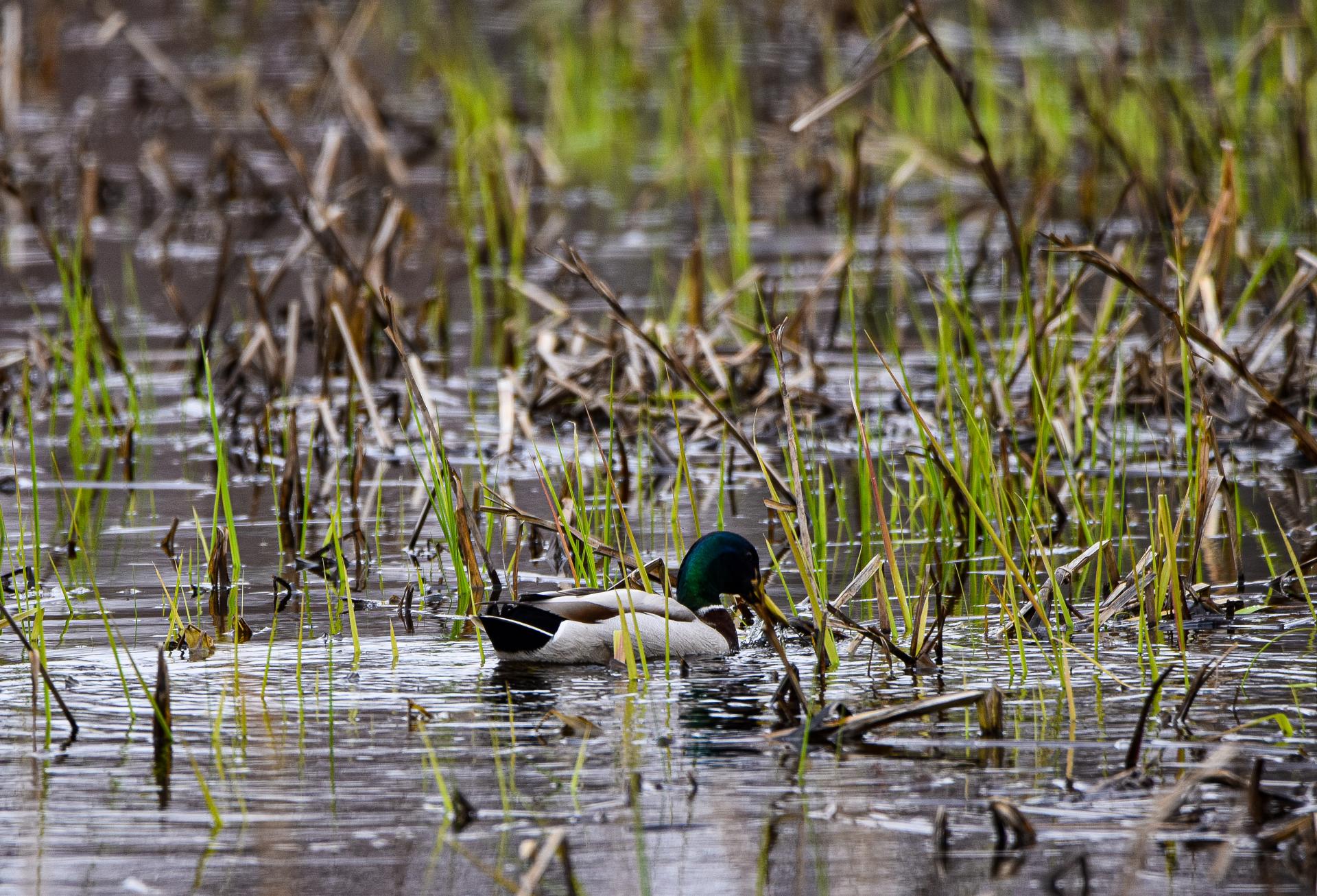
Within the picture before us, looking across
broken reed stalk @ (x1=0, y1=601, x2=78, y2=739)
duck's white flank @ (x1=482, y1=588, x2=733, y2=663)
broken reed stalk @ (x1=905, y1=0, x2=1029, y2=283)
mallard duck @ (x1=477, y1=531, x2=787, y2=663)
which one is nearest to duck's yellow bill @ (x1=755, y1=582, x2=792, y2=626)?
mallard duck @ (x1=477, y1=531, x2=787, y2=663)

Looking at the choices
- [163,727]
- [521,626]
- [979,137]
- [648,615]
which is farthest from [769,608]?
[979,137]

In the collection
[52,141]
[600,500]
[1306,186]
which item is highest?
[52,141]

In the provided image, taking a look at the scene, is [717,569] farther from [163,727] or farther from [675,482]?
[163,727]

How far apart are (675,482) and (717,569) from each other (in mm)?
346

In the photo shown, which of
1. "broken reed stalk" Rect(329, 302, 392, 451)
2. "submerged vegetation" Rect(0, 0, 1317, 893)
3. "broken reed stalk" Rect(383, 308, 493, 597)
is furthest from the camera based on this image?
"broken reed stalk" Rect(329, 302, 392, 451)

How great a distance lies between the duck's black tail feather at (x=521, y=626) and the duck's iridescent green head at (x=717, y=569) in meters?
0.60

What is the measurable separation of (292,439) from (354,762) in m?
2.96

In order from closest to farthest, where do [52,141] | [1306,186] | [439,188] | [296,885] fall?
1. [296,885]
2. [1306,186]
3. [439,188]
4. [52,141]

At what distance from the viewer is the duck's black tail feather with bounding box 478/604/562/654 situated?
525 centimetres

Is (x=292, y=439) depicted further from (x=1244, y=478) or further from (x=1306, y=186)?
(x=1306, y=186)

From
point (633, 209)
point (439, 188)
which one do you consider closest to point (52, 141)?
point (439, 188)

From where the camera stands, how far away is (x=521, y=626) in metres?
5.25

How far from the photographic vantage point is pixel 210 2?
20969mm

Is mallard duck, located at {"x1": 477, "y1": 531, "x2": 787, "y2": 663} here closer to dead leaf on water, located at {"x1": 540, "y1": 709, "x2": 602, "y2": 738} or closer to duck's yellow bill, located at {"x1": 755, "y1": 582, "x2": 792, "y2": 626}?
duck's yellow bill, located at {"x1": 755, "y1": 582, "x2": 792, "y2": 626}
